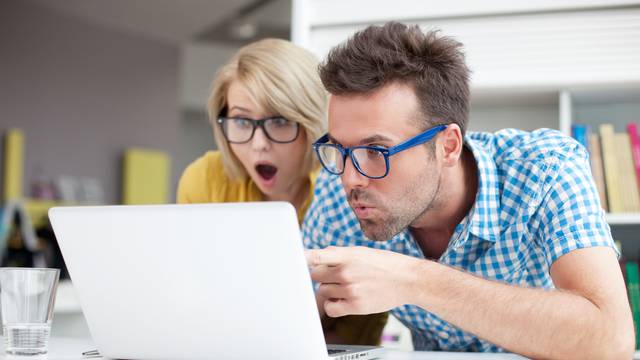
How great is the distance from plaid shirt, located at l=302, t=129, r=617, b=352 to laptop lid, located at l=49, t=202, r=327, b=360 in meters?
0.60

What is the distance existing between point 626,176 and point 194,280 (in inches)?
75.1

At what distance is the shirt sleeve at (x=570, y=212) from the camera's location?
1.42 metres

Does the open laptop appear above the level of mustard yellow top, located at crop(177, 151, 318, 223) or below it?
below

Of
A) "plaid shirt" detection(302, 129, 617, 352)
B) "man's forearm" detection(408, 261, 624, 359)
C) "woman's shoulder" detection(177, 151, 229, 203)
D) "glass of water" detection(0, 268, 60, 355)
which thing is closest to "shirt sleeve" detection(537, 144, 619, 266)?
"plaid shirt" detection(302, 129, 617, 352)

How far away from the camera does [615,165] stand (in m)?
2.60

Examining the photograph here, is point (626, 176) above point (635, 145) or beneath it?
beneath

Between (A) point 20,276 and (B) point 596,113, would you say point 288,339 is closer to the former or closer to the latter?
(A) point 20,276

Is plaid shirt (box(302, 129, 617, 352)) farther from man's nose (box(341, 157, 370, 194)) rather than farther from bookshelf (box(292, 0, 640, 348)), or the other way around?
bookshelf (box(292, 0, 640, 348))

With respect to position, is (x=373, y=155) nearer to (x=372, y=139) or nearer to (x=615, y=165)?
(x=372, y=139)

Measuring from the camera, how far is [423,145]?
1.56m

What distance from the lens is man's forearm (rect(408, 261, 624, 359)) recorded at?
4.21 feet

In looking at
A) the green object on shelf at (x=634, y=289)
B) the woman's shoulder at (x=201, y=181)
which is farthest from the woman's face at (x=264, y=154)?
the green object on shelf at (x=634, y=289)

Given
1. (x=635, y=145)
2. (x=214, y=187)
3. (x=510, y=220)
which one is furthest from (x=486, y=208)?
(x=635, y=145)

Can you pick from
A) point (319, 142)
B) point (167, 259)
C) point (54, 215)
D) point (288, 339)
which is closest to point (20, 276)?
point (54, 215)
